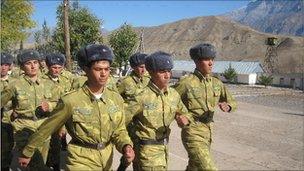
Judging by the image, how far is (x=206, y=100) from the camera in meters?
7.01

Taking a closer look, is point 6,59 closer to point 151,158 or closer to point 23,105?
point 23,105

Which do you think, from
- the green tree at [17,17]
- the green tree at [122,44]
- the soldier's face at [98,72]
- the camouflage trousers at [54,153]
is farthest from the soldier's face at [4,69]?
the green tree at [122,44]

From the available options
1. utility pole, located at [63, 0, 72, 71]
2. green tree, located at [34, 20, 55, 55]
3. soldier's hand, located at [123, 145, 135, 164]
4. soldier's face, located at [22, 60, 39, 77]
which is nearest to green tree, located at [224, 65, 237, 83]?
green tree, located at [34, 20, 55, 55]

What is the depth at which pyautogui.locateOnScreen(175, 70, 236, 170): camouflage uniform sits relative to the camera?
21.6 ft

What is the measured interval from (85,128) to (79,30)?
108 ft

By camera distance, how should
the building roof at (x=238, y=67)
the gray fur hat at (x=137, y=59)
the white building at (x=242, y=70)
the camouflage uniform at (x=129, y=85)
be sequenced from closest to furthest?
the camouflage uniform at (x=129, y=85), the gray fur hat at (x=137, y=59), the white building at (x=242, y=70), the building roof at (x=238, y=67)

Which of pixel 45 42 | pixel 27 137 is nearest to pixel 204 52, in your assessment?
pixel 27 137

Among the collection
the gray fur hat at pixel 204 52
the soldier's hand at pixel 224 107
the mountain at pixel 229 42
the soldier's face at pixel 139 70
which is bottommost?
the mountain at pixel 229 42

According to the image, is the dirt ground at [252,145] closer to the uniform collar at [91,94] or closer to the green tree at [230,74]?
the uniform collar at [91,94]

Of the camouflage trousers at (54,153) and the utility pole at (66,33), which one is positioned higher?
the utility pole at (66,33)

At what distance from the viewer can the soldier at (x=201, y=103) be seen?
6.62m

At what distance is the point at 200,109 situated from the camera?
6926 mm

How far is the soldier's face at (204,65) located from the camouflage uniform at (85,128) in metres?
2.77

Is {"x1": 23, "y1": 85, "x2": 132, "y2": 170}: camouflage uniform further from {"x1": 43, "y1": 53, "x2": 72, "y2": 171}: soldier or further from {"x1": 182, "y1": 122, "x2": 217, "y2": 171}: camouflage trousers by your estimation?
{"x1": 43, "y1": 53, "x2": 72, "y2": 171}: soldier
